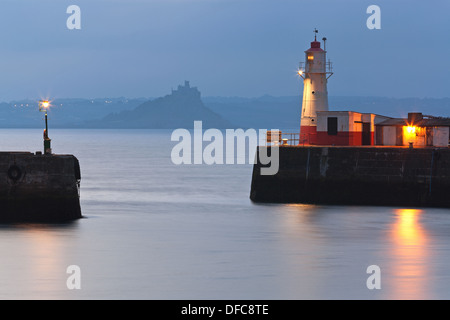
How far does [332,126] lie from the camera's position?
43156 millimetres

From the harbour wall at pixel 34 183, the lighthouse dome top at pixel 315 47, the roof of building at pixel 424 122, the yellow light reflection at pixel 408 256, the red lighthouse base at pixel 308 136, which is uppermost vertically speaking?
the lighthouse dome top at pixel 315 47

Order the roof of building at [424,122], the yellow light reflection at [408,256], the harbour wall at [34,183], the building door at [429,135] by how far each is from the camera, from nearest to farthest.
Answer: the yellow light reflection at [408,256]
the harbour wall at [34,183]
the roof of building at [424,122]
the building door at [429,135]

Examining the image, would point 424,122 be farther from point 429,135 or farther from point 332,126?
point 332,126

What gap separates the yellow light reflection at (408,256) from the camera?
23719 mm

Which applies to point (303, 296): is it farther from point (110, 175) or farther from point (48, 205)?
point (110, 175)

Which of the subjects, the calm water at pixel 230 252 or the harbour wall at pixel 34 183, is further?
the harbour wall at pixel 34 183

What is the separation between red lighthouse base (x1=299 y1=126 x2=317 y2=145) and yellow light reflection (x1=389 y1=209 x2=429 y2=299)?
746cm

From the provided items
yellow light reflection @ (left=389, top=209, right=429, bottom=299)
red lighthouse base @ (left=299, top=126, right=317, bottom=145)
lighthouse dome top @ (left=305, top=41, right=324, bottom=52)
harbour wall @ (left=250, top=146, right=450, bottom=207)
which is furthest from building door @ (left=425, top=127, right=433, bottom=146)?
lighthouse dome top @ (left=305, top=41, right=324, bottom=52)

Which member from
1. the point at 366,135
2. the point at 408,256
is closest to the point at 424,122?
the point at 366,135

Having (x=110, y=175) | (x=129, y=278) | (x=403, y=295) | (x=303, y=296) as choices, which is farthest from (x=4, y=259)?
(x=110, y=175)

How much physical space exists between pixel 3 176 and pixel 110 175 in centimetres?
3735

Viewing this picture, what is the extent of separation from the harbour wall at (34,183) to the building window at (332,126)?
1532cm

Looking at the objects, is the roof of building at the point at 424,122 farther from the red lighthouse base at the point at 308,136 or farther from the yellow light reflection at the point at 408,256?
the yellow light reflection at the point at 408,256

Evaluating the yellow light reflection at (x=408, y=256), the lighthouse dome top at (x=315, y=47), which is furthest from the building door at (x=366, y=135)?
the yellow light reflection at (x=408, y=256)
